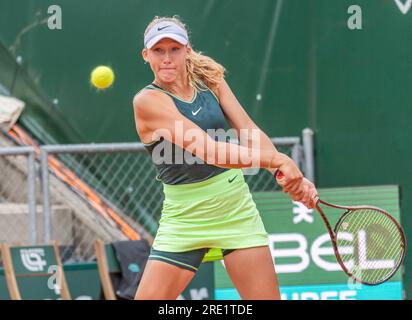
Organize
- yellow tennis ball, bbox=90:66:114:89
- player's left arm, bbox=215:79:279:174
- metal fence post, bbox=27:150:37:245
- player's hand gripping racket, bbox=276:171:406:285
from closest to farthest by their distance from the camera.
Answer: player's left arm, bbox=215:79:279:174, player's hand gripping racket, bbox=276:171:406:285, metal fence post, bbox=27:150:37:245, yellow tennis ball, bbox=90:66:114:89

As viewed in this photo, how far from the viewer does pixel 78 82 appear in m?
8.01

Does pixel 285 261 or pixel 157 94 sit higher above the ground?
pixel 157 94

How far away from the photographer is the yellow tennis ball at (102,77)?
775 cm

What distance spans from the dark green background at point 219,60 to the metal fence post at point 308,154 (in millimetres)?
96

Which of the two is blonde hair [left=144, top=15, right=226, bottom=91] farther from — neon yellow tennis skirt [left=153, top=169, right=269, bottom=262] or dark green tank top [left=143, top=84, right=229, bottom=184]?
neon yellow tennis skirt [left=153, top=169, right=269, bottom=262]

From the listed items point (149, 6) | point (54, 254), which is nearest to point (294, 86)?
point (149, 6)

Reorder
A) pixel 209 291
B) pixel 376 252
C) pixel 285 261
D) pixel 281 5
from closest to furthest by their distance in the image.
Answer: pixel 376 252 → pixel 285 261 → pixel 209 291 → pixel 281 5

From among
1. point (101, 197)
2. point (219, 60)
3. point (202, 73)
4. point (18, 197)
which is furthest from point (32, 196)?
point (202, 73)

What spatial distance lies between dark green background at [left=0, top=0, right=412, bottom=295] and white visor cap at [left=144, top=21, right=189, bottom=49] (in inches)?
141

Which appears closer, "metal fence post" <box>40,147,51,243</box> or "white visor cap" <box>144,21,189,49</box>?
"white visor cap" <box>144,21,189,49</box>

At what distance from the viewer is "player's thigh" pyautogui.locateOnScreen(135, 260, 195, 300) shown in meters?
4.25

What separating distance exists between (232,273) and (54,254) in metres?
2.99

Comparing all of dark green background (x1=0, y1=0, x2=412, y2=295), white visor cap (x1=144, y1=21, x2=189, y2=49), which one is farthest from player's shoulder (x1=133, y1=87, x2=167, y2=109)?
dark green background (x1=0, y1=0, x2=412, y2=295)

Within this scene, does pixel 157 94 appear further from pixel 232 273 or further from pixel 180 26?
pixel 232 273
